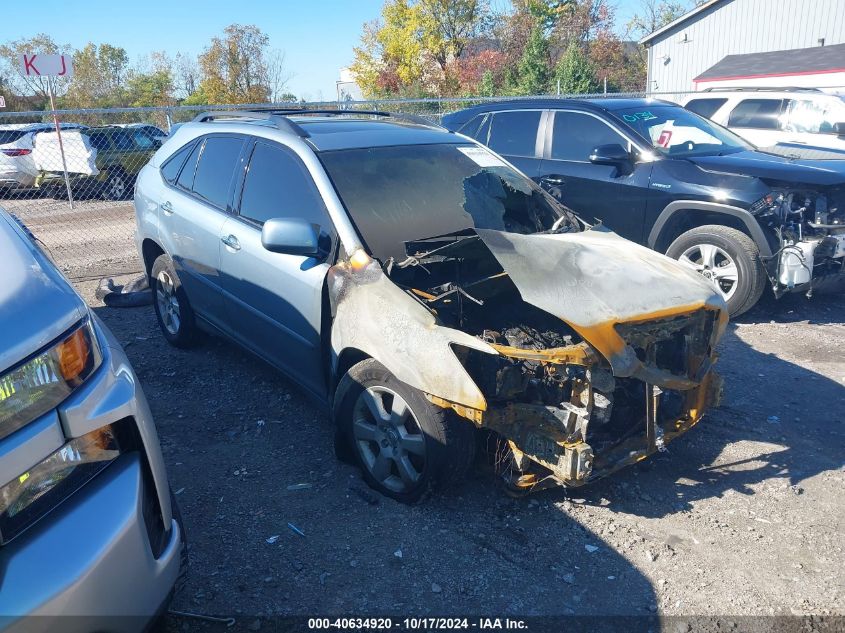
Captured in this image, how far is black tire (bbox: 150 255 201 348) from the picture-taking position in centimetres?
531

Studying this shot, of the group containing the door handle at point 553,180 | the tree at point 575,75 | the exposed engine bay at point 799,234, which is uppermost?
the tree at point 575,75

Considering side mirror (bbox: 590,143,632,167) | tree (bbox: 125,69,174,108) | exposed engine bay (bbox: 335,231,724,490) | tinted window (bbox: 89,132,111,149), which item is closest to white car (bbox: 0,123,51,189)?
tinted window (bbox: 89,132,111,149)

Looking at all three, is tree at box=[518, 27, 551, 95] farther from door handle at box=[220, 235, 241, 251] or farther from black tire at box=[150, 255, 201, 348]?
door handle at box=[220, 235, 241, 251]

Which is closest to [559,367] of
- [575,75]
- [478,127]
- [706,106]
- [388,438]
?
[388,438]

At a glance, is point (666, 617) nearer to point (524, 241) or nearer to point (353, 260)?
point (524, 241)

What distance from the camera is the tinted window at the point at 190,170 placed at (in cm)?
508

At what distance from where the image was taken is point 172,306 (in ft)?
18.2

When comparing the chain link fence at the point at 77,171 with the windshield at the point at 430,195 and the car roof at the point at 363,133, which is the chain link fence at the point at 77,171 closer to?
the car roof at the point at 363,133

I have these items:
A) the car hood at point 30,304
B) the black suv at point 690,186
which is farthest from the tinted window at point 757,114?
the car hood at point 30,304

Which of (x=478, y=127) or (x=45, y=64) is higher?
(x=45, y=64)

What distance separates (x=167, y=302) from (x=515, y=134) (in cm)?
410

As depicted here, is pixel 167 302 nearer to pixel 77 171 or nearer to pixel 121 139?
pixel 77 171

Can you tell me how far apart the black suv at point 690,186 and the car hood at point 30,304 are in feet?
13.2

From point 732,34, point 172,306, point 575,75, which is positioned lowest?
point 172,306
